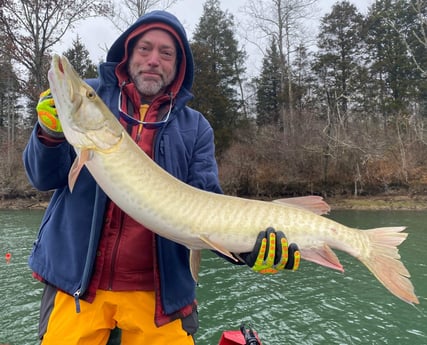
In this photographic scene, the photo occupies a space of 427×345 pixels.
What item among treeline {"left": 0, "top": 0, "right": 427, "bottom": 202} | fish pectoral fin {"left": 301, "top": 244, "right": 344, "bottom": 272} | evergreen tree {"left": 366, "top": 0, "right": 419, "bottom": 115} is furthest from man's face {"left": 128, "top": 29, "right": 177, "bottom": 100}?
evergreen tree {"left": 366, "top": 0, "right": 419, "bottom": 115}

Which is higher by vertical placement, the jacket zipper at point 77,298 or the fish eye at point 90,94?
the fish eye at point 90,94

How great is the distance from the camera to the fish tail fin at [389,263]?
2.25m

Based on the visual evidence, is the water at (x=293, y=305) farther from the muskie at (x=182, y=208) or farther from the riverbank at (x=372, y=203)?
the riverbank at (x=372, y=203)

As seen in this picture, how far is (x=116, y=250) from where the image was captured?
2451mm

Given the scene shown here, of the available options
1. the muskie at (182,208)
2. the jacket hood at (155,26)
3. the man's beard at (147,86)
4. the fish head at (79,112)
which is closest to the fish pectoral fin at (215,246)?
the muskie at (182,208)

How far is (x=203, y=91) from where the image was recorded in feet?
87.2

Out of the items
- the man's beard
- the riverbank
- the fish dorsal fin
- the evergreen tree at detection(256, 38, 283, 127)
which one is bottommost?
the riverbank

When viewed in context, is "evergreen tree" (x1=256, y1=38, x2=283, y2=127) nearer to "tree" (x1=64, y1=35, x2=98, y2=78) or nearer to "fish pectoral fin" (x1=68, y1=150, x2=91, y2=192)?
"tree" (x1=64, y1=35, x2=98, y2=78)

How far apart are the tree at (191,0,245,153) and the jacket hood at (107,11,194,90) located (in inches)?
889

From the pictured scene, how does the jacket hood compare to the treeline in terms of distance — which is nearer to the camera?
the jacket hood

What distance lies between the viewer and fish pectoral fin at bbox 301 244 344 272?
7.85 ft

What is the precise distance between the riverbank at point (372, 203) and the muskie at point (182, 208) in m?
17.8

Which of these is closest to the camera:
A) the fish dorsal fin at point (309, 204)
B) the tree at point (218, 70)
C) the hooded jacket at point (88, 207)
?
the hooded jacket at point (88, 207)

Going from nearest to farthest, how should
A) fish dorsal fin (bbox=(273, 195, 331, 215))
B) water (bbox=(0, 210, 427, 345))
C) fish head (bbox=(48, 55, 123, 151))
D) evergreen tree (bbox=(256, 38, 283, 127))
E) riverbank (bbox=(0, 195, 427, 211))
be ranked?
fish head (bbox=(48, 55, 123, 151)) < fish dorsal fin (bbox=(273, 195, 331, 215)) < water (bbox=(0, 210, 427, 345)) < riverbank (bbox=(0, 195, 427, 211)) < evergreen tree (bbox=(256, 38, 283, 127))
